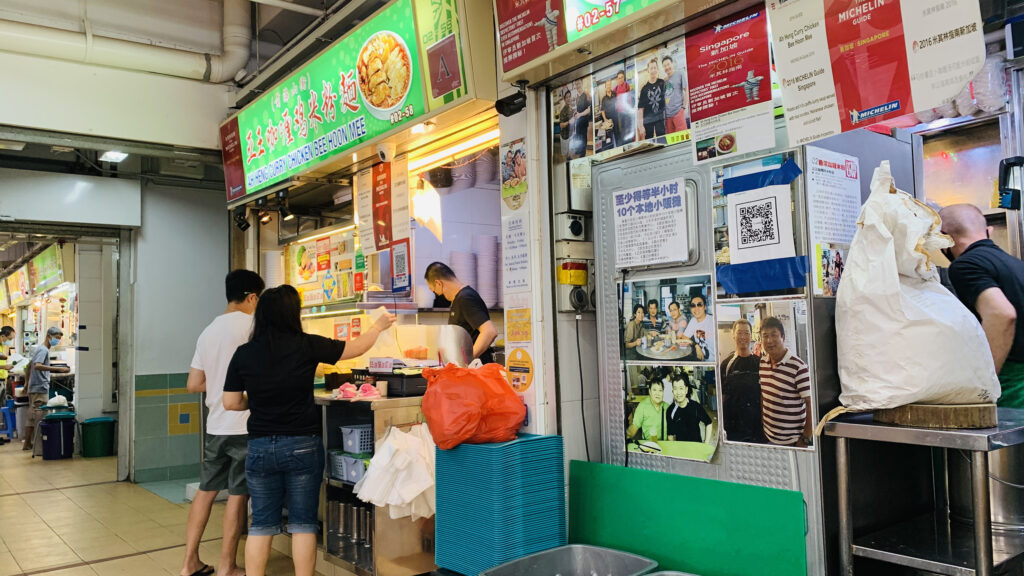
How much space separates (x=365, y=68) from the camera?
463cm

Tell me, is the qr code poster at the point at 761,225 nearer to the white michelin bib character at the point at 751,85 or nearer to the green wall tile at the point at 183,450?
the white michelin bib character at the point at 751,85

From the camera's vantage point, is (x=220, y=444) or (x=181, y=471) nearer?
(x=220, y=444)

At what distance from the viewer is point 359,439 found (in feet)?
14.4

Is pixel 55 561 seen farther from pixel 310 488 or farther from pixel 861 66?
pixel 861 66

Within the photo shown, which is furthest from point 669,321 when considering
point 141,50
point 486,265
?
point 141,50

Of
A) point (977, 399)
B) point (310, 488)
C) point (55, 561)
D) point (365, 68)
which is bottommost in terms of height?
point (55, 561)

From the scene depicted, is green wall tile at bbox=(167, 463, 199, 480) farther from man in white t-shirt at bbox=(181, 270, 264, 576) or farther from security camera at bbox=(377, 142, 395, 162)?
security camera at bbox=(377, 142, 395, 162)

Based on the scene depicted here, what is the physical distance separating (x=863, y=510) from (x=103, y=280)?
1131 cm

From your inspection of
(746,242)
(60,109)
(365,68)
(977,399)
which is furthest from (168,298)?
(977,399)

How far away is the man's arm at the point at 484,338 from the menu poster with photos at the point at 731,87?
2341mm

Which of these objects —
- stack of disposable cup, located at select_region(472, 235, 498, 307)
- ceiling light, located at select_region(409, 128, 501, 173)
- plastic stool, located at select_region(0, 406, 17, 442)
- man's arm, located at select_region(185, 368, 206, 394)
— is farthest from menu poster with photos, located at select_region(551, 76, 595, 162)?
plastic stool, located at select_region(0, 406, 17, 442)

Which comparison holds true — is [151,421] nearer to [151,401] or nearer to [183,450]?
[151,401]

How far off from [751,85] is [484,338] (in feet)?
8.76

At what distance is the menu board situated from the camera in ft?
20.4
